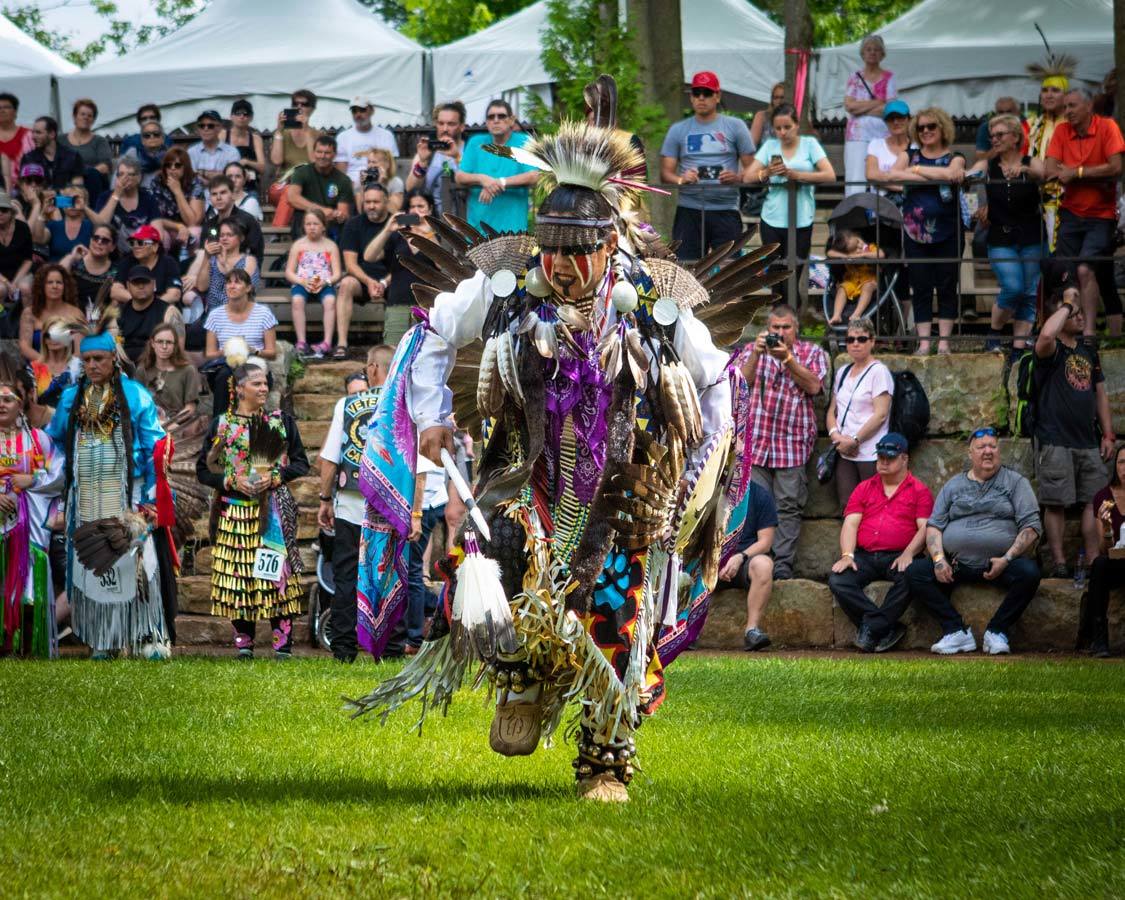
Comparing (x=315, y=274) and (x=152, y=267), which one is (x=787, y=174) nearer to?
(x=315, y=274)

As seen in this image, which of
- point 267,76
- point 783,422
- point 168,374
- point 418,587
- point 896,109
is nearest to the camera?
point 418,587

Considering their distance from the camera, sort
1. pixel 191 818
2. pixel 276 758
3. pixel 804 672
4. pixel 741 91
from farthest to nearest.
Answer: pixel 741 91 → pixel 804 672 → pixel 276 758 → pixel 191 818

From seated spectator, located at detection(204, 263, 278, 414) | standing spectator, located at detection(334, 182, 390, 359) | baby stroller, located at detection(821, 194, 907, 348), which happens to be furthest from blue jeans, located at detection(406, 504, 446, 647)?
baby stroller, located at detection(821, 194, 907, 348)

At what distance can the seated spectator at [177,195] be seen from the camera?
15.5m

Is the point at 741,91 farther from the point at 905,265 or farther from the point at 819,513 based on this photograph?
the point at 819,513

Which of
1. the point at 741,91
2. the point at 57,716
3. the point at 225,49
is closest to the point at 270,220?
the point at 225,49

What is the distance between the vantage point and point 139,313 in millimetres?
14070

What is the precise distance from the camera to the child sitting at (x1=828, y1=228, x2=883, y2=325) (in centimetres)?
1272

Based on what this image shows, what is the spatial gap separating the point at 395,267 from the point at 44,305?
9.48ft

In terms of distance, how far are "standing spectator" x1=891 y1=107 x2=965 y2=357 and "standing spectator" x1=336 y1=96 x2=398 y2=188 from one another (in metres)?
5.31

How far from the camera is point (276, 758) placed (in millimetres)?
6086

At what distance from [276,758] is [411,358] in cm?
156

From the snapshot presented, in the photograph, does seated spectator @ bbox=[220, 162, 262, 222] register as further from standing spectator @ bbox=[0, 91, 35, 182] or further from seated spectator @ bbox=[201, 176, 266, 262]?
standing spectator @ bbox=[0, 91, 35, 182]

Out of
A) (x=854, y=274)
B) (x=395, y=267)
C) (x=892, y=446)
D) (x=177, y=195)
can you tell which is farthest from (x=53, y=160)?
(x=892, y=446)
